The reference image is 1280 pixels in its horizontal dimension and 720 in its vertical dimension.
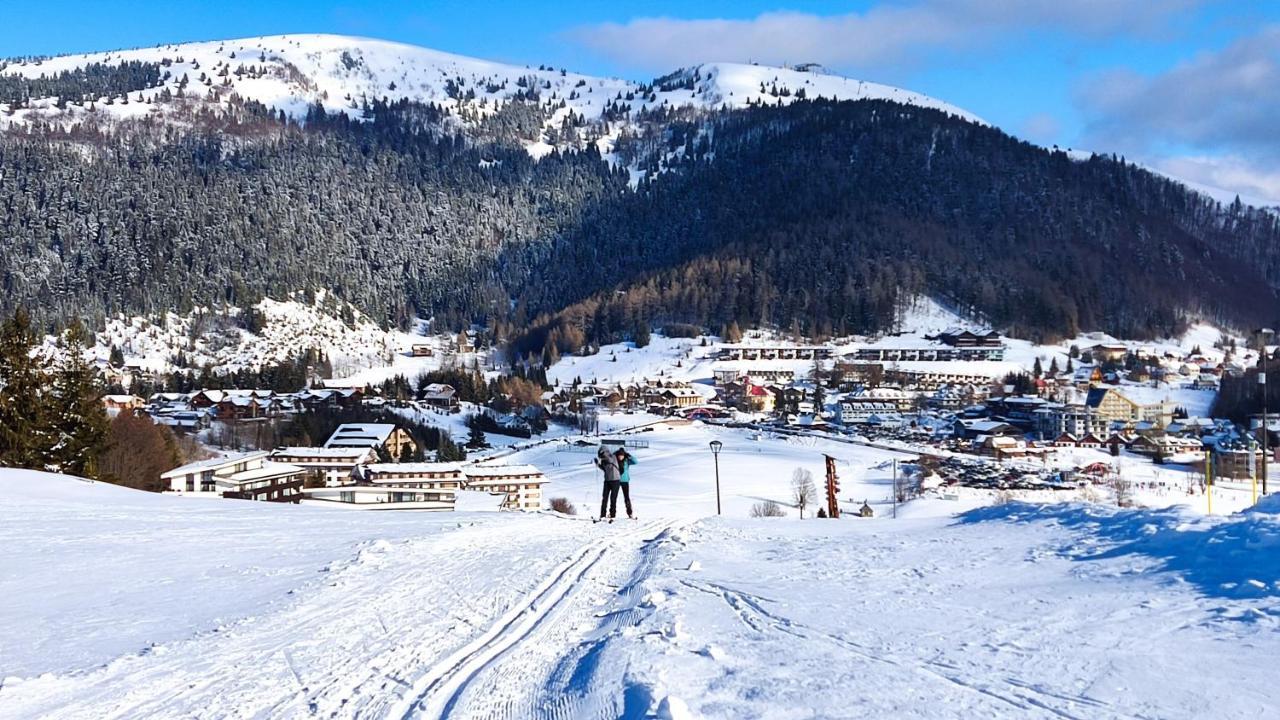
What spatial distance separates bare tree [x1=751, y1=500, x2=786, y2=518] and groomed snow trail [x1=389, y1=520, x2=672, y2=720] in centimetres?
3261

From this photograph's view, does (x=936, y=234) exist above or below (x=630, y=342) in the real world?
above

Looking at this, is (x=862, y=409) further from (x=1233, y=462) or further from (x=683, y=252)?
(x=683, y=252)

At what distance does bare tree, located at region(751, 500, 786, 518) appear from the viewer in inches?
1596

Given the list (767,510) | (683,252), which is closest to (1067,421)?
(767,510)

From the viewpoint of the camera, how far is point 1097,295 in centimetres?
15875

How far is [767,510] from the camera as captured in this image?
42031mm

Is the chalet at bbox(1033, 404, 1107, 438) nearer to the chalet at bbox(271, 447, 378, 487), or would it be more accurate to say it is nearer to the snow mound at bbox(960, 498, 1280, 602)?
the chalet at bbox(271, 447, 378, 487)

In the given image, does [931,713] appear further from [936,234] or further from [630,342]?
[936,234]

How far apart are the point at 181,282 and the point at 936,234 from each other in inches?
4921

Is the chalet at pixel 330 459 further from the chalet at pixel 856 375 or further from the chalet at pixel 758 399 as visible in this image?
the chalet at pixel 856 375

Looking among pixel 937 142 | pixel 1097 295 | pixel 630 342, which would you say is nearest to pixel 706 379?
pixel 630 342

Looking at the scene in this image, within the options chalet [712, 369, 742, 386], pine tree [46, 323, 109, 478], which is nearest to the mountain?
chalet [712, 369, 742, 386]

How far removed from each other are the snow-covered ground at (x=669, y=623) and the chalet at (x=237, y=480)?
31.4 metres

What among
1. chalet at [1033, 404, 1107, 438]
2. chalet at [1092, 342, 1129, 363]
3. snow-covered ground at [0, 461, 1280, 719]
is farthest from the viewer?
chalet at [1092, 342, 1129, 363]
